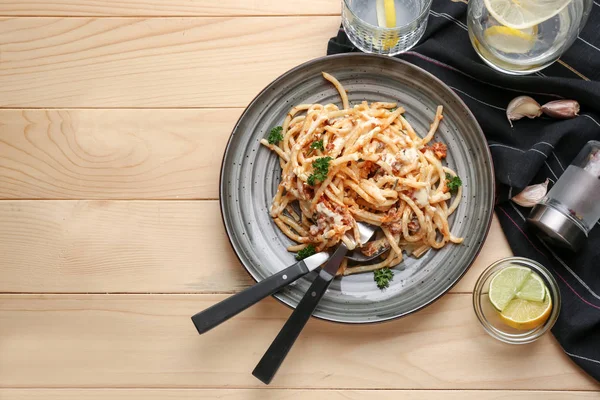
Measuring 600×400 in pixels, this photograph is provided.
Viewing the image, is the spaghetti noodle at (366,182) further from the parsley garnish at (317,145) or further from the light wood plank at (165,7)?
the light wood plank at (165,7)

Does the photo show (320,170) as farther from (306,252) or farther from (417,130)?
(417,130)

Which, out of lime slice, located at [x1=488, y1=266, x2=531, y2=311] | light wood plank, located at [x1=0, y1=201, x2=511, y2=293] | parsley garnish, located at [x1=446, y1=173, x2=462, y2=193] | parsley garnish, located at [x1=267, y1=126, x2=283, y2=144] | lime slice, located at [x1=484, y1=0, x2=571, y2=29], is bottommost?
light wood plank, located at [x1=0, y1=201, x2=511, y2=293]

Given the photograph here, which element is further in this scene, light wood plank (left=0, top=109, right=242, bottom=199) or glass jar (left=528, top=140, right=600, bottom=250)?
light wood plank (left=0, top=109, right=242, bottom=199)

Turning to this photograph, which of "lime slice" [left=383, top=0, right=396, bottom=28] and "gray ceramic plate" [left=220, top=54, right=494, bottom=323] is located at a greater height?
"lime slice" [left=383, top=0, right=396, bottom=28]

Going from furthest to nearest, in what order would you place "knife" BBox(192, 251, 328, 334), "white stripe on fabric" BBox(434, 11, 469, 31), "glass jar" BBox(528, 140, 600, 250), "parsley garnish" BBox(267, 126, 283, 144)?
"white stripe on fabric" BBox(434, 11, 469, 31), "parsley garnish" BBox(267, 126, 283, 144), "glass jar" BBox(528, 140, 600, 250), "knife" BBox(192, 251, 328, 334)

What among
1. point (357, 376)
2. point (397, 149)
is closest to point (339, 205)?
point (397, 149)

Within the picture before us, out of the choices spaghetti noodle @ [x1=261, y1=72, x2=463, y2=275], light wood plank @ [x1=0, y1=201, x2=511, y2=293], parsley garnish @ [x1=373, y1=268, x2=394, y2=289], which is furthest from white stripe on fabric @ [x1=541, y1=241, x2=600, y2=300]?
light wood plank @ [x1=0, y1=201, x2=511, y2=293]

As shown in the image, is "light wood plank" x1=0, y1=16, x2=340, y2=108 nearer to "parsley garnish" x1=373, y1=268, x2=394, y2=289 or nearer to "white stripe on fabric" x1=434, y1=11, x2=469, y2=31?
"white stripe on fabric" x1=434, y1=11, x2=469, y2=31
